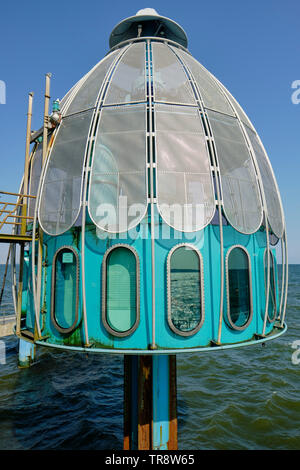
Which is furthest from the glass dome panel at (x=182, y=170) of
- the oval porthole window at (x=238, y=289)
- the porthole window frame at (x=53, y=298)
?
the porthole window frame at (x=53, y=298)

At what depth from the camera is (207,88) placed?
10.5m

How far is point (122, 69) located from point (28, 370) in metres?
26.2

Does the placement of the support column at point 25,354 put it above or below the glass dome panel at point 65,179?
below

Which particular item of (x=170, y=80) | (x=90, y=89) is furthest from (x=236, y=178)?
(x=90, y=89)

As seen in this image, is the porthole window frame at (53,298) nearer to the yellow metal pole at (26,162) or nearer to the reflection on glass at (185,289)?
the yellow metal pole at (26,162)

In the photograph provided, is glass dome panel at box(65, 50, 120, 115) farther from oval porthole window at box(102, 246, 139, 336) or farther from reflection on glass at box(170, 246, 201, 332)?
reflection on glass at box(170, 246, 201, 332)

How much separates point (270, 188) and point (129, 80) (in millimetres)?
6057

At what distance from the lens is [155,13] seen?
39.6ft

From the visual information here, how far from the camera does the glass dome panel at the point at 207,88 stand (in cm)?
1011

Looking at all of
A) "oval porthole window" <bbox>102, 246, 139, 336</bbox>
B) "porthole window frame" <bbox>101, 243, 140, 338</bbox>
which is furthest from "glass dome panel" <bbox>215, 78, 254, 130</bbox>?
"oval porthole window" <bbox>102, 246, 139, 336</bbox>

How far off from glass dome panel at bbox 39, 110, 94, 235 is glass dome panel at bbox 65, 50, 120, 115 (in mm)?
455

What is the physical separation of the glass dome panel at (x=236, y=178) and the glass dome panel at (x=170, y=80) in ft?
3.39

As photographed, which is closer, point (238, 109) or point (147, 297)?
point (147, 297)

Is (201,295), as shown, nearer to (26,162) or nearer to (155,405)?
(155,405)
